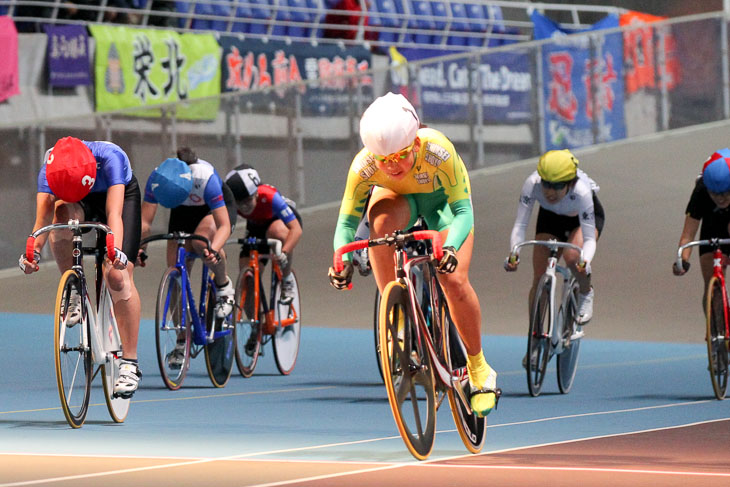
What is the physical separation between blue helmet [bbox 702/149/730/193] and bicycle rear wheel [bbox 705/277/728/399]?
566 millimetres

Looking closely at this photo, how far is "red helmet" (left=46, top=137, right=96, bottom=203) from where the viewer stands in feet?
24.3

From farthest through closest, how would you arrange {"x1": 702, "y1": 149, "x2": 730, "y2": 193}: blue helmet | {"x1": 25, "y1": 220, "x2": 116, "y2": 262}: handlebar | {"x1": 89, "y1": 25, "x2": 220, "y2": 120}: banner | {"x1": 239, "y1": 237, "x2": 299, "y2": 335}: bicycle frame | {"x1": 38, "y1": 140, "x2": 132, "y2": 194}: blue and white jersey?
1. {"x1": 89, "y1": 25, "x2": 220, "y2": 120}: banner
2. {"x1": 239, "y1": 237, "x2": 299, "y2": 335}: bicycle frame
3. {"x1": 702, "y1": 149, "x2": 730, "y2": 193}: blue helmet
4. {"x1": 38, "y1": 140, "x2": 132, "y2": 194}: blue and white jersey
5. {"x1": 25, "y1": 220, "x2": 116, "y2": 262}: handlebar

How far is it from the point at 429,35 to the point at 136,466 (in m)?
21.6

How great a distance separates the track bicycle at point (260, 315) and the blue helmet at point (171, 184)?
1.08 metres

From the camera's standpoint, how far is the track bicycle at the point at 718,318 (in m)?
9.52

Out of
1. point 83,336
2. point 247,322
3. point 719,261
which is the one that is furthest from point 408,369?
point 247,322

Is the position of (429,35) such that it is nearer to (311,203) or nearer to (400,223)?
(311,203)

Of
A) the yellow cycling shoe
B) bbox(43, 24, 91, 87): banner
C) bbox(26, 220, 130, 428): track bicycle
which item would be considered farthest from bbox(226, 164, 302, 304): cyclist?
bbox(43, 24, 91, 87): banner

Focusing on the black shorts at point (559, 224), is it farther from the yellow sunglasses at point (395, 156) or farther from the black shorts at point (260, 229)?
the yellow sunglasses at point (395, 156)

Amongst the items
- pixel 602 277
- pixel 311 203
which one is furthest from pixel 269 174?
pixel 602 277

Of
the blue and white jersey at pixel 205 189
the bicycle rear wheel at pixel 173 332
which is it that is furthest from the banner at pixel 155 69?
the bicycle rear wheel at pixel 173 332

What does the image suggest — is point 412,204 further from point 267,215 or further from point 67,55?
point 67,55

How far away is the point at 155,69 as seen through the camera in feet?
69.6

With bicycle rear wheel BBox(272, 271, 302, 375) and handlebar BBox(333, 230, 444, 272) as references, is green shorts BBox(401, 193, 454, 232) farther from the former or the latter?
bicycle rear wheel BBox(272, 271, 302, 375)
